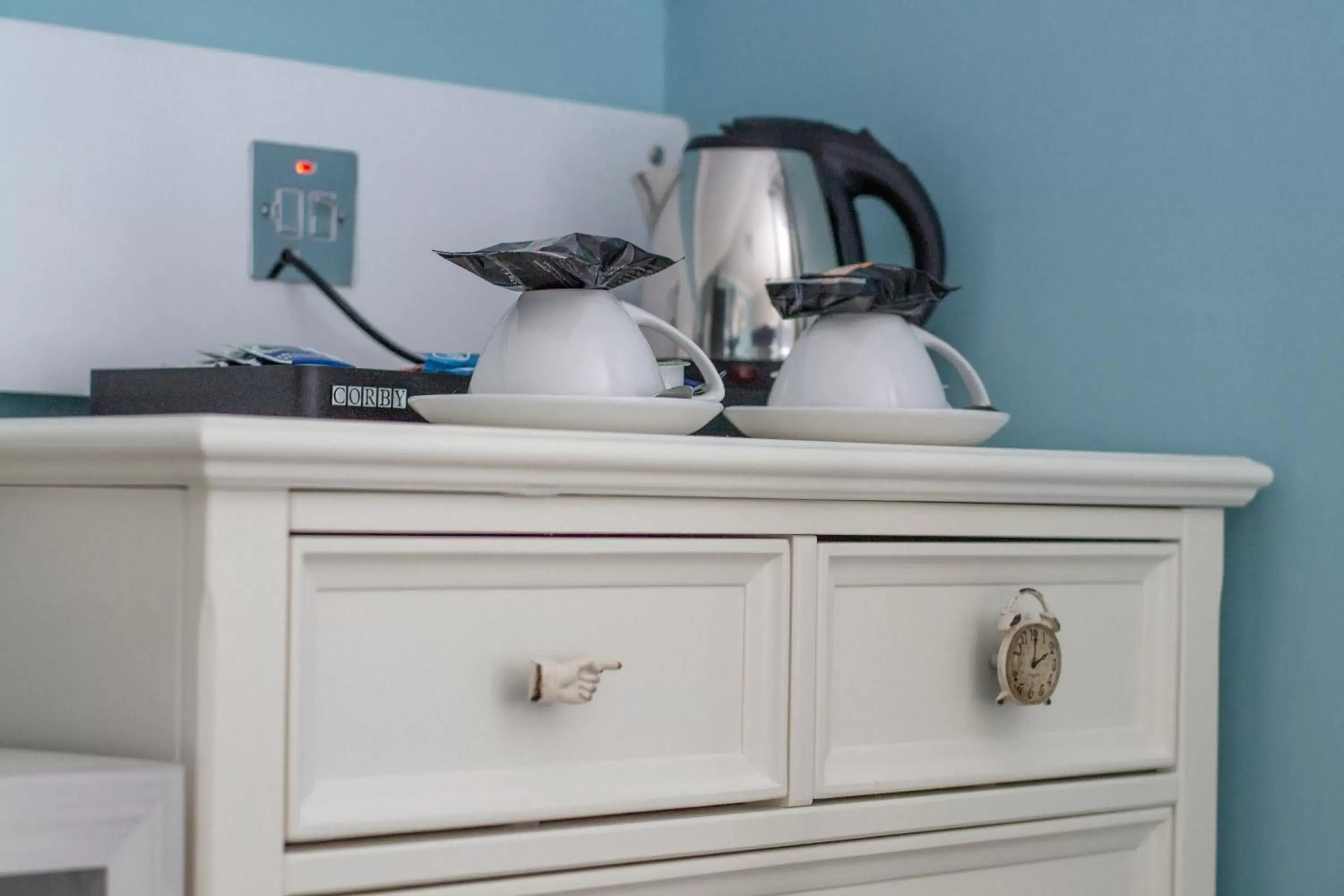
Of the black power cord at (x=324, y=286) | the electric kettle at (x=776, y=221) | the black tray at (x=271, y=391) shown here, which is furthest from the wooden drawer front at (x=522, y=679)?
the black power cord at (x=324, y=286)

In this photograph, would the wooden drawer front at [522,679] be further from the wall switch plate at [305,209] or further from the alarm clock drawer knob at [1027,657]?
the wall switch plate at [305,209]

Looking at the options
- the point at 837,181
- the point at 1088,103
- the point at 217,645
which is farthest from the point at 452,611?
the point at 1088,103

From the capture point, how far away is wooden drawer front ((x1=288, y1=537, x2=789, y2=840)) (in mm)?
664

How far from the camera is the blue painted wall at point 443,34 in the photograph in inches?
46.8

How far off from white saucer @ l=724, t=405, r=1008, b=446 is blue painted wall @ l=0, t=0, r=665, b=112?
2.04 feet

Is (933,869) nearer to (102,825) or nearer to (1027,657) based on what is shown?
(1027,657)

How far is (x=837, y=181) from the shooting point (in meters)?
1.13

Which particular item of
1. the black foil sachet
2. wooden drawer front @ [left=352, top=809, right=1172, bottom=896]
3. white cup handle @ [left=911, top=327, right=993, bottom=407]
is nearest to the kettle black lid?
white cup handle @ [left=911, top=327, right=993, bottom=407]

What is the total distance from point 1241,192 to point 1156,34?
0.15 m

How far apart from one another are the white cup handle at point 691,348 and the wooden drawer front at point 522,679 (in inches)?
4.8

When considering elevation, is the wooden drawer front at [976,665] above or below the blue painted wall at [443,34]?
below

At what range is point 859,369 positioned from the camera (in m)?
0.88

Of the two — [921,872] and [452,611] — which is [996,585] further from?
[452,611]

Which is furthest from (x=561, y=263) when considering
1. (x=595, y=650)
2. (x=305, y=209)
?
(x=305, y=209)
